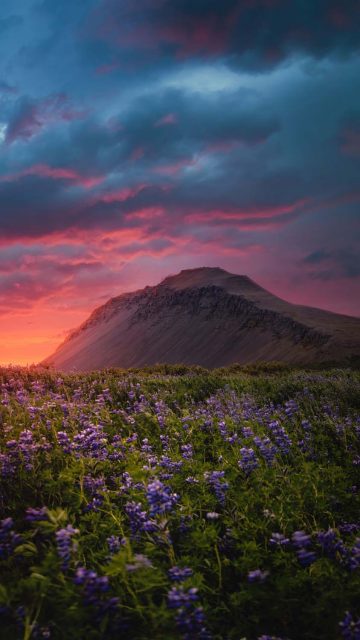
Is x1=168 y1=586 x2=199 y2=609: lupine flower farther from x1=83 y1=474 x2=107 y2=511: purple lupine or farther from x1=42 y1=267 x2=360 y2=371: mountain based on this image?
x1=42 y1=267 x2=360 y2=371: mountain

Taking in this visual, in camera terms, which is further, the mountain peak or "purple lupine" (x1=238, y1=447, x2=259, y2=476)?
the mountain peak

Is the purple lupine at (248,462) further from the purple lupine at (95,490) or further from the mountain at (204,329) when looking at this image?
the mountain at (204,329)

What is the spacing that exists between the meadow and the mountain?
50919 millimetres

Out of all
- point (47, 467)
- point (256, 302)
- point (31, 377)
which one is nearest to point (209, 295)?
point (256, 302)

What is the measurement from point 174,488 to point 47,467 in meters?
1.64

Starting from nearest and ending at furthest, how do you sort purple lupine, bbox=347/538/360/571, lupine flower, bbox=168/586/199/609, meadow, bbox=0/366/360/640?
lupine flower, bbox=168/586/199/609
meadow, bbox=0/366/360/640
purple lupine, bbox=347/538/360/571

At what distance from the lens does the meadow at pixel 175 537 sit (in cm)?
310

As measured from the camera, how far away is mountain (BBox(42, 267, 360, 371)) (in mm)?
74125

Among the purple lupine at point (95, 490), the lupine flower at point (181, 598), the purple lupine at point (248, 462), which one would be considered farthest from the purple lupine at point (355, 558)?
the purple lupine at point (95, 490)

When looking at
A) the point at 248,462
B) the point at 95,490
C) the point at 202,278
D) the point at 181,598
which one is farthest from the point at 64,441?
the point at 202,278

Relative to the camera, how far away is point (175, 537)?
4.36 m

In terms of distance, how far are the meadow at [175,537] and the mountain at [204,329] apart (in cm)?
5092

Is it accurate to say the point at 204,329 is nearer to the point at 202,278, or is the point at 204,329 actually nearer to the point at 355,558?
the point at 202,278

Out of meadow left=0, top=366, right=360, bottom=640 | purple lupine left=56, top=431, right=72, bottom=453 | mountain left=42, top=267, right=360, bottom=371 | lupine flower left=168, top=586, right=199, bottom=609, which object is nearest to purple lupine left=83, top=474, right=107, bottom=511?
meadow left=0, top=366, right=360, bottom=640
